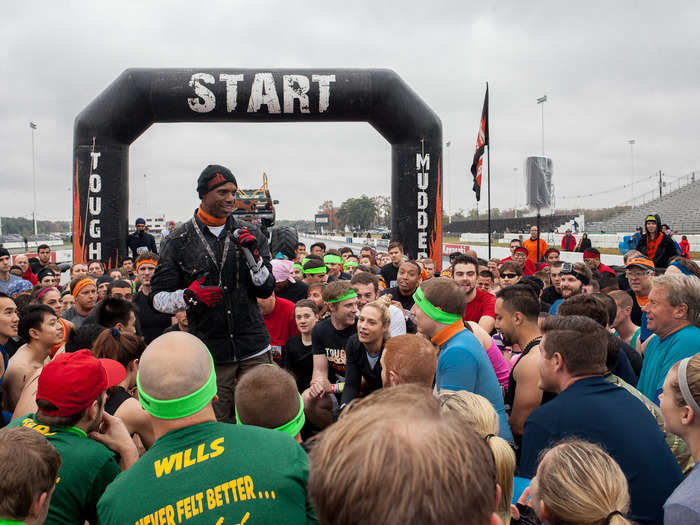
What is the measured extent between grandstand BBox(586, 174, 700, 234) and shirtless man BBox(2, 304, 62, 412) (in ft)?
137

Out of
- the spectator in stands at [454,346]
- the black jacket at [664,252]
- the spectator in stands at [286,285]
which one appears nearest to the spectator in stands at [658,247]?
the black jacket at [664,252]

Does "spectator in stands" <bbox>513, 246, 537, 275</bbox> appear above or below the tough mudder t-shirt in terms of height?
above

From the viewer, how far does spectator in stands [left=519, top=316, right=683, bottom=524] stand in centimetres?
219

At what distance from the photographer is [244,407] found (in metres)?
2.30

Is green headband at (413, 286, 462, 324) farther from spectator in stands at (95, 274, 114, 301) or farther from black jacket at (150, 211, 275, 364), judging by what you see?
spectator in stands at (95, 274, 114, 301)

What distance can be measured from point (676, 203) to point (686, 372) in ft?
175

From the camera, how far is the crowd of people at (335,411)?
2.89 ft

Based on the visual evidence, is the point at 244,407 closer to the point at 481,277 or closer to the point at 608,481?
the point at 608,481

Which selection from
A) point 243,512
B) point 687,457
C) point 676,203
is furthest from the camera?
point 676,203

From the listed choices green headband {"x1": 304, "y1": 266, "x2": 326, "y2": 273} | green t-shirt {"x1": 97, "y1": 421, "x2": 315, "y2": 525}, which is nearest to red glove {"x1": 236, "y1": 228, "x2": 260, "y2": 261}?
green t-shirt {"x1": 97, "y1": 421, "x2": 315, "y2": 525}

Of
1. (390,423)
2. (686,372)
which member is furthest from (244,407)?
(686,372)

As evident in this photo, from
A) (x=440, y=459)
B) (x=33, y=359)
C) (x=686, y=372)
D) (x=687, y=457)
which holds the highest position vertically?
(x=440, y=459)

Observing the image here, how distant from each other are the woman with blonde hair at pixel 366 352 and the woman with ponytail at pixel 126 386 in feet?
4.96

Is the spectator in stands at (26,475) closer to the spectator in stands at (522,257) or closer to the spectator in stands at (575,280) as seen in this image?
the spectator in stands at (575,280)
